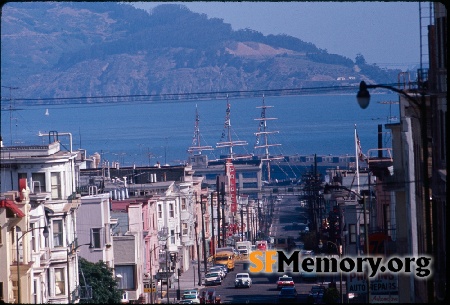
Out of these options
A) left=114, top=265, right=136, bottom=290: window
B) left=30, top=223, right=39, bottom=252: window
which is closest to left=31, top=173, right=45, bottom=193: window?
left=30, top=223, right=39, bottom=252: window

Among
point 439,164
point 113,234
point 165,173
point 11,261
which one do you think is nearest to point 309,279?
point 113,234

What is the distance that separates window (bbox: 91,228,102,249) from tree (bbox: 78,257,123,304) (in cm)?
269

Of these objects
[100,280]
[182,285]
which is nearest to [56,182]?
[100,280]

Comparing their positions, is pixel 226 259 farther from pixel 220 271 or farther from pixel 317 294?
pixel 317 294

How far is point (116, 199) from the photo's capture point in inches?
2532

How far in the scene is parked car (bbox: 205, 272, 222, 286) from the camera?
6469cm

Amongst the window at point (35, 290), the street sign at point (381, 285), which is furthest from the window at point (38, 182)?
the street sign at point (381, 285)

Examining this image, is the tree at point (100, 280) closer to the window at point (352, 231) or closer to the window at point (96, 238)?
the window at point (96, 238)

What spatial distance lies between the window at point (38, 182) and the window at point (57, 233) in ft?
4.34

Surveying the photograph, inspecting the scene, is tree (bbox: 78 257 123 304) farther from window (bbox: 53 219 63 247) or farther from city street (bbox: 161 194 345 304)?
city street (bbox: 161 194 345 304)

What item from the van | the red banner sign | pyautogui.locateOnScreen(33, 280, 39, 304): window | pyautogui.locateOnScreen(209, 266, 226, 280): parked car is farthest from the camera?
the red banner sign

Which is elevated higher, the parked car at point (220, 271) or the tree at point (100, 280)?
the tree at point (100, 280)

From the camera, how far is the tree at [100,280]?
153 ft

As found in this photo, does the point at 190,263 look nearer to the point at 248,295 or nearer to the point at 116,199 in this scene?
the point at 116,199
